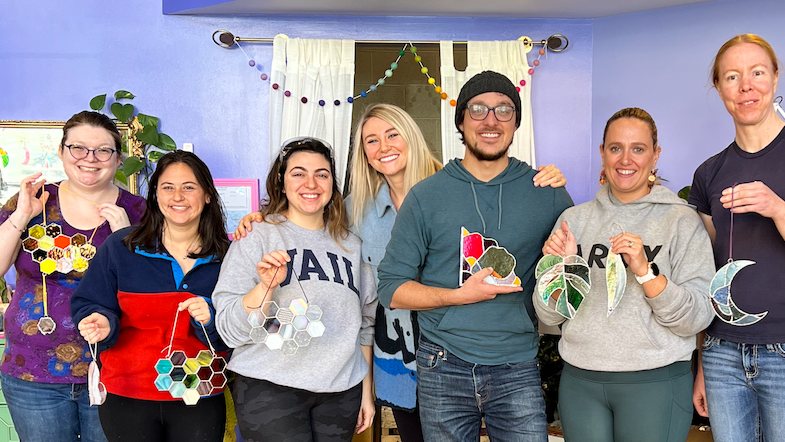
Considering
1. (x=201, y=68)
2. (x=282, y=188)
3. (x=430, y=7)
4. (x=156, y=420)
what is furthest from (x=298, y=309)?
(x=201, y=68)

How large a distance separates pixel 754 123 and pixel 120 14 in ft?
11.2

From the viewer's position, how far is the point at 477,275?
1556 mm

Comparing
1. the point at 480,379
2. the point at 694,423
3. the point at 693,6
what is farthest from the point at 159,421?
the point at 693,6

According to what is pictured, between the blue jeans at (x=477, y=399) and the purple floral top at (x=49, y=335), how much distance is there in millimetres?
1098

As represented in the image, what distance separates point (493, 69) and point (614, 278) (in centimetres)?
237

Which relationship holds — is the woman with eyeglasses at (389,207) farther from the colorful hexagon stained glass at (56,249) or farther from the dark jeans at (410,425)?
the colorful hexagon stained glass at (56,249)

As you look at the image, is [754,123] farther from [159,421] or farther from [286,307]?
[159,421]

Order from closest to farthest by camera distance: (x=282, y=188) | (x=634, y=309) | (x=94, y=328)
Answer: (x=634, y=309)
(x=94, y=328)
(x=282, y=188)

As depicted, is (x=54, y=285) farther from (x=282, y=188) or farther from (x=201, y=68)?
(x=201, y=68)

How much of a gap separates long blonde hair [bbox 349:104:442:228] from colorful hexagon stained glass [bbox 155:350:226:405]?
0.66 metres

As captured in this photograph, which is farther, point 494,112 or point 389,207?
point 389,207

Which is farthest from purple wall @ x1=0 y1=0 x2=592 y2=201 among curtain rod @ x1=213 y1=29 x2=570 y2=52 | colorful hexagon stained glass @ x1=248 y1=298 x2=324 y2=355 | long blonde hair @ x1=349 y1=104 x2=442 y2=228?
colorful hexagon stained glass @ x1=248 y1=298 x2=324 y2=355

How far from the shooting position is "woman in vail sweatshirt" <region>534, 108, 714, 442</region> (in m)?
1.52

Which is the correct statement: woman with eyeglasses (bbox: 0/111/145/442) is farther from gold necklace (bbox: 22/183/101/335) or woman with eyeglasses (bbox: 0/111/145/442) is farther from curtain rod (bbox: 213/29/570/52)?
curtain rod (bbox: 213/29/570/52)
